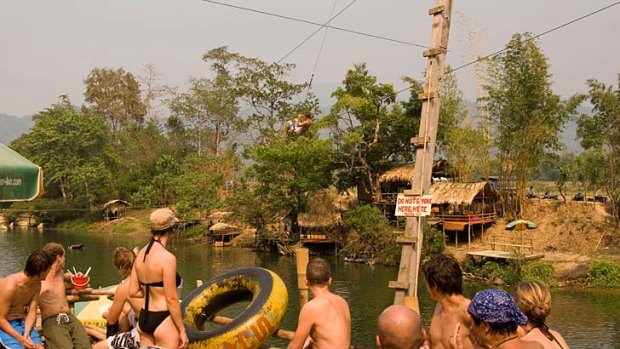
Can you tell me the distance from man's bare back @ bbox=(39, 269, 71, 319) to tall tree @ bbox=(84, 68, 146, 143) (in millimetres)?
59029

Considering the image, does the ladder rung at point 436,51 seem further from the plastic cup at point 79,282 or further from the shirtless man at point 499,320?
the plastic cup at point 79,282

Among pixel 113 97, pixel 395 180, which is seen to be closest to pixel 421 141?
pixel 395 180

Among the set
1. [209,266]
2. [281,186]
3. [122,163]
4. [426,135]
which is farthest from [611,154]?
[122,163]

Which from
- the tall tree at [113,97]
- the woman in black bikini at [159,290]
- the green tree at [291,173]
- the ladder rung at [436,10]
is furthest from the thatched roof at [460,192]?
the tall tree at [113,97]

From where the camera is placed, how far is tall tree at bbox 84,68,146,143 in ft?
204

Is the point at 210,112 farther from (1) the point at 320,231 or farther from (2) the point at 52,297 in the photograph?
(2) the point at 52,297

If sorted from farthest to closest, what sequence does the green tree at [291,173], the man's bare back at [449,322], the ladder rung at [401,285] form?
the green tree at [291,173]
the ladder rung at [401,285]
the man's bare back at [449,322]

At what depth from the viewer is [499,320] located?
9.57 ft

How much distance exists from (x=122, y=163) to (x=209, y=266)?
26.8 m

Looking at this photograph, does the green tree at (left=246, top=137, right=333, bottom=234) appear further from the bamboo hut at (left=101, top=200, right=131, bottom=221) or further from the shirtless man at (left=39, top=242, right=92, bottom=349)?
the shirtless man at (left=39, top=242, right=92, bottom=349)

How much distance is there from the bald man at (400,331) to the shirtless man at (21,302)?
3.40 m

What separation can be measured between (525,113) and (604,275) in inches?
437

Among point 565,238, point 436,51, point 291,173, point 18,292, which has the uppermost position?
point 436,51

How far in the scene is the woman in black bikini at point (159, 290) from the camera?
4.46 m
